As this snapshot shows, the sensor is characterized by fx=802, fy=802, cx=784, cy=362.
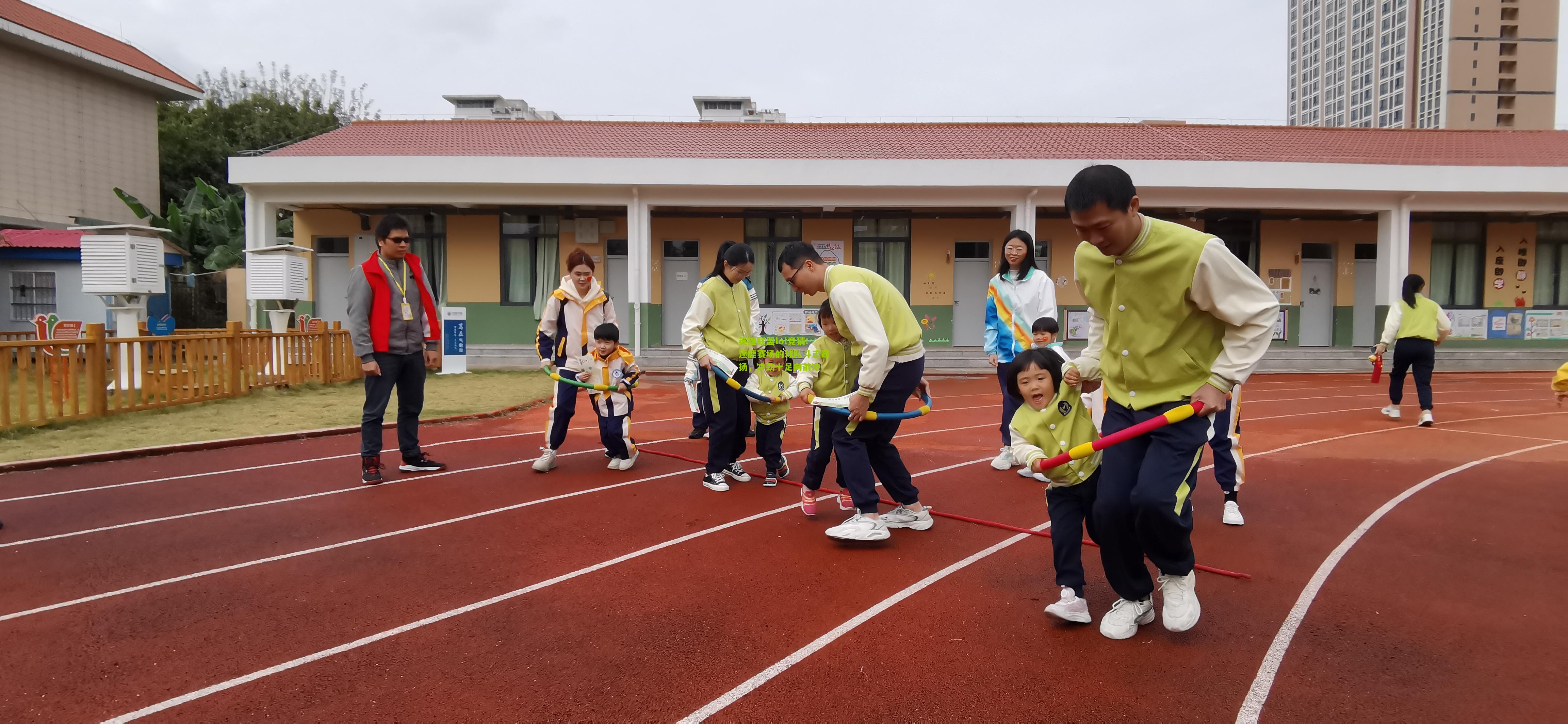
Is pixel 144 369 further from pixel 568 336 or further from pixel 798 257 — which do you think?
pixel 798 257

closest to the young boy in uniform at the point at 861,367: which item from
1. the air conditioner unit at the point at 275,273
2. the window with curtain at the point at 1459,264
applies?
the air conditioner unit at the point at 275,273

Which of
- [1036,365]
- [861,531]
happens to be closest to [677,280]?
[861,531]

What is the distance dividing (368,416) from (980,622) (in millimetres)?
5051

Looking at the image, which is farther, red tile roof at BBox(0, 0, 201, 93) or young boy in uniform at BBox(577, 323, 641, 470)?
red tile roof at BBox(0, 0, 201, 93)

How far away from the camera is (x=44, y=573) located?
4.23 meters

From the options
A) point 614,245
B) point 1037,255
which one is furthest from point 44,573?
point 1037,255

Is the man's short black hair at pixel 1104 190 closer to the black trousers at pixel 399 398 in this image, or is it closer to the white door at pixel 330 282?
the black trousers at pixel 399 398

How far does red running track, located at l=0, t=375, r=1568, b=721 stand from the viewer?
9.55 ft

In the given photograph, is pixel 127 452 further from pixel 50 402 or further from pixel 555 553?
pixel 555 553

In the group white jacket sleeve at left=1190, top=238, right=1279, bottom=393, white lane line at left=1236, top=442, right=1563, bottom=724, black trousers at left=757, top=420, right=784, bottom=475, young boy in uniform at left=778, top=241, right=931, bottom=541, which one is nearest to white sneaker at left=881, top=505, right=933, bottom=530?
young boy in uniform at left=778, top=241, right=931, bottom=541

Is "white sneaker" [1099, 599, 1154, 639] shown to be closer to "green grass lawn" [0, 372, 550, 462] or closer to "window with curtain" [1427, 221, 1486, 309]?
"green grass lawn" [0, 372, 550, 462]

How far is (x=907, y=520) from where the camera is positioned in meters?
5.04

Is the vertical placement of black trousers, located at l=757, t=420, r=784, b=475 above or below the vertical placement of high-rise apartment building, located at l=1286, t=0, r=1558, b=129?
below

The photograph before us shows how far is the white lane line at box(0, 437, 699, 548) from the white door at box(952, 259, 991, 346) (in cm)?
1341
